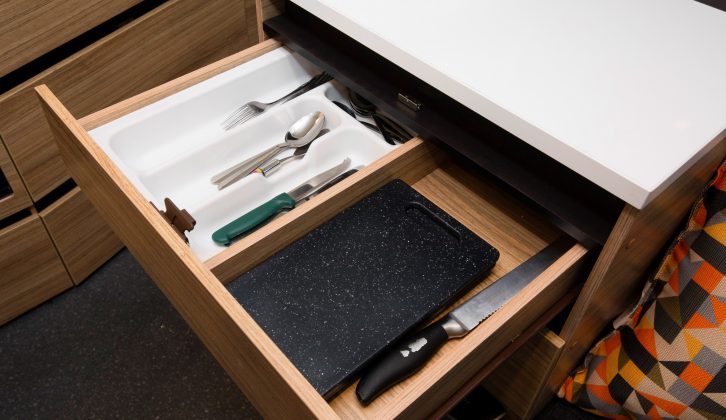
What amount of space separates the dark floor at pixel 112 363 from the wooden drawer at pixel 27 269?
4 centimetres

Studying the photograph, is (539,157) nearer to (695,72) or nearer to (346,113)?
(695,72)

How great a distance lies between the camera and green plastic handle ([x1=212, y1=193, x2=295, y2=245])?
0.77 meters

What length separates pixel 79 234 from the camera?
1.30 metres

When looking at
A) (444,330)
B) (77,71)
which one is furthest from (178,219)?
(77,71)

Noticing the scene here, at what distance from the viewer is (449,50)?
0.71m

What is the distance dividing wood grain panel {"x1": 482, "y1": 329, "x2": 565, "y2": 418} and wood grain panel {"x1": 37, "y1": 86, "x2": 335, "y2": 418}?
411mm

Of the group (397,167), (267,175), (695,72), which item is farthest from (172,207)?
(695,72)

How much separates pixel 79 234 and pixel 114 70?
35 centimetres

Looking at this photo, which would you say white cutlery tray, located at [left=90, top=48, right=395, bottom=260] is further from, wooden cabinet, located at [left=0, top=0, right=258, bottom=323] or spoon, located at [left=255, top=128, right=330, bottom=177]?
wooden cabinet, located at [left=0, top=0, right=258, bottom=323]

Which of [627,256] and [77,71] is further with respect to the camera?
[77,71]

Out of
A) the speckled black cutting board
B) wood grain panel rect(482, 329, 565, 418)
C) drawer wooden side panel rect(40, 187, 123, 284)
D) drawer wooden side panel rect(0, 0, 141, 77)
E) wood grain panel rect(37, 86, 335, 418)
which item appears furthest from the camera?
drawer wooden side panel rect(40, 187, 123, 284)

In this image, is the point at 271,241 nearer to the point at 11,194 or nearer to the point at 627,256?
the point at 627,256

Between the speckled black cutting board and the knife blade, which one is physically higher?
the speckled black cutting board

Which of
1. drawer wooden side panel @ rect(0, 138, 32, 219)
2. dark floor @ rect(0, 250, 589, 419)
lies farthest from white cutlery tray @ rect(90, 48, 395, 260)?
dark floor @ rect(0, 250, 589, 419)
